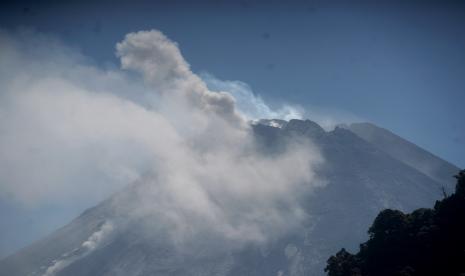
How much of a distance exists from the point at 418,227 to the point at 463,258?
52.1ft

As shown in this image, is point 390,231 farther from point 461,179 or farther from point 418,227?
point 461,179

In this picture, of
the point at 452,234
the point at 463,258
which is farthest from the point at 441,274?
the point at 452,234

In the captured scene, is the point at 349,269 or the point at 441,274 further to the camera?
the point at 349,269

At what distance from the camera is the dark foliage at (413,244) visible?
73.7 meters

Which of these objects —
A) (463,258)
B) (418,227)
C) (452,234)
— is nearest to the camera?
(463,258)

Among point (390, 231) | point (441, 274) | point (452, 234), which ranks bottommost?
→ point (441, 274)

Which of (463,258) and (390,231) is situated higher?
(390,231)

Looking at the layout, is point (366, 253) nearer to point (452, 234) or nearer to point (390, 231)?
point (390, 231)

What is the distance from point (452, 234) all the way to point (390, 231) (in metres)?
10.9

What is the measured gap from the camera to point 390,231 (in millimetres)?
84375

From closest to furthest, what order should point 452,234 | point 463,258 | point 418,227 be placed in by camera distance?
point 463,258
point 452,234
point 418,227

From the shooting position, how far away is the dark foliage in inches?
2901

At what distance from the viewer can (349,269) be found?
7981 centimetres

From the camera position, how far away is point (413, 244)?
7969cm
